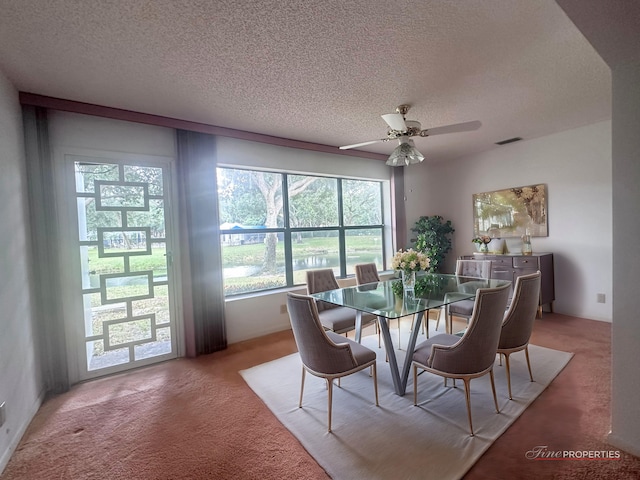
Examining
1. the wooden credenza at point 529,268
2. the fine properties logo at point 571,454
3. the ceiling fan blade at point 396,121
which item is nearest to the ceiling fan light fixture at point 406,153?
the ceiling fan blade at point 396,121

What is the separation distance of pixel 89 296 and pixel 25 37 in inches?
85.8

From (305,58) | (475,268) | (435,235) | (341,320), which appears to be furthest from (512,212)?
(305,58)

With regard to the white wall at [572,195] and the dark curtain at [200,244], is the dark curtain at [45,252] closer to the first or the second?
the dark curtain at [200,244]

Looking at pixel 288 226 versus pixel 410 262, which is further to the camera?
pixel 288 226

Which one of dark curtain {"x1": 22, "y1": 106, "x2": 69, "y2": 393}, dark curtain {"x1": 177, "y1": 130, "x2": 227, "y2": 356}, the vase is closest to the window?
dark curtain {"x1": 177, "y1": 130, "x2": 227, "y2": 356}

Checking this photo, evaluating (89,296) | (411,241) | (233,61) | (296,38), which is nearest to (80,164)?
(89,296)

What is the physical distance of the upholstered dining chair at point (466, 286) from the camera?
3.25m

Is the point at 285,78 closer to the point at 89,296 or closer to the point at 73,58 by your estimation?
the point at 73,58

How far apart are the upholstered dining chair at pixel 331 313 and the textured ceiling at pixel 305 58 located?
1827 millimetres

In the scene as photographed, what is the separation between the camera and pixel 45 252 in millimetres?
2676

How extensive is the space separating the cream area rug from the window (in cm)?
158

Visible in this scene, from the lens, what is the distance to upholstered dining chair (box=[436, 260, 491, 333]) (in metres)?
3.25

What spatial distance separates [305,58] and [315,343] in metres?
2.05

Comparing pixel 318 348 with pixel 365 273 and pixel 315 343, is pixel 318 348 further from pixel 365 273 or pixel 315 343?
pixel 365 273
